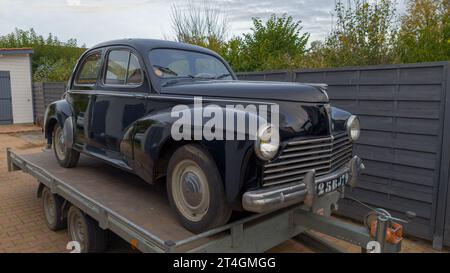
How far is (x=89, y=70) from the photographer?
4480 mm

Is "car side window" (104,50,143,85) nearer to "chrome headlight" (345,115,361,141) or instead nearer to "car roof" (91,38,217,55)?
"car roof" (91,38,217,55)

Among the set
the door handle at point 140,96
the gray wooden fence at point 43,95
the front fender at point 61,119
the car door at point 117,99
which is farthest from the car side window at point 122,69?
the gray wooden fence at point 43,95

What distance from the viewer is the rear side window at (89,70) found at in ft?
14.1

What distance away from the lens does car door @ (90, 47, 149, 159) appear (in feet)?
11.5

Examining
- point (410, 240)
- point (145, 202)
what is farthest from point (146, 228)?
point (410, 240)

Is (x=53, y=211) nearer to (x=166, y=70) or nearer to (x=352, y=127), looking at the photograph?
(x=166, y=70)

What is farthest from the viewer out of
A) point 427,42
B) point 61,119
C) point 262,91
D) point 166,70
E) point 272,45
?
point 272,45

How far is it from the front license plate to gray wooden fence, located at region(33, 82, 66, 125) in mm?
12095

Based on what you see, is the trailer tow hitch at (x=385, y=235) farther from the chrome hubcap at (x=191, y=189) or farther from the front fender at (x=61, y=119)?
the front fender at (x=61, y=119)

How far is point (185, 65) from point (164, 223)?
1.77m

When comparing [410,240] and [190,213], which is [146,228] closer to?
[190,213]

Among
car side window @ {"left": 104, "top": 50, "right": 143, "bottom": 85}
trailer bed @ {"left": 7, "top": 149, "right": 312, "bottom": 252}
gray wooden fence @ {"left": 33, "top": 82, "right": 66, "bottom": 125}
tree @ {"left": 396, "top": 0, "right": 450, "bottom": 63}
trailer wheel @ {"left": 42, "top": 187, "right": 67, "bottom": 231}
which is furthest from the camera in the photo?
gray wooden fence @ {"left": 33, "top": 82, "right": 66, "bottom": 125}

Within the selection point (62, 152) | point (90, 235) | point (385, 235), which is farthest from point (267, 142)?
point (62, 152)

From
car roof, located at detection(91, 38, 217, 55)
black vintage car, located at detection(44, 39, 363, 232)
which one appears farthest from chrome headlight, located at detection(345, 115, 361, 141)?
car roof, located at detection(91, 38, 217, 55)
